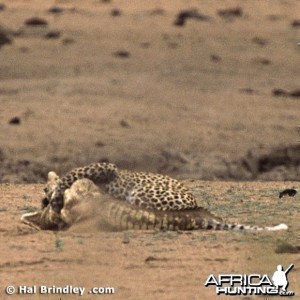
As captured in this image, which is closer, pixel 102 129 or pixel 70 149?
pixel 70 149

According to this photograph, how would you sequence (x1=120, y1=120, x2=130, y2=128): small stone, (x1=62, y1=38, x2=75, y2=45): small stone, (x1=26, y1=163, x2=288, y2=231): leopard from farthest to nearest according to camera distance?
(x1=62, y1=38, x2=75, y2=45): small stone → (x1=120, y1=120, x2=130, y2=128): small stone → (x1=26, y1=163, x2=288, y2=231): leopard

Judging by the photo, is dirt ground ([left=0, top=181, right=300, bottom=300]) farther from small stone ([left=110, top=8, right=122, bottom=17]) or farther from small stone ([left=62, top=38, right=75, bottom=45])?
small stone ([left=110, top=8, right=122, bottom=17])

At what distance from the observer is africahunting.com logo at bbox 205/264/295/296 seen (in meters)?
6.89

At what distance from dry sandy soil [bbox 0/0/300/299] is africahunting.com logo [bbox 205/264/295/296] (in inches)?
2.8

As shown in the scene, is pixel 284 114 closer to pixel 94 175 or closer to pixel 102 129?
pixel 102 129

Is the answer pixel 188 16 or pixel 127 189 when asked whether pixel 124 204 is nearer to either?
pixel 127 189

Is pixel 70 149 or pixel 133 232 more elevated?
pixel 133 232

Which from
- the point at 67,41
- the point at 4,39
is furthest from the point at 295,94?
the point at 67,41

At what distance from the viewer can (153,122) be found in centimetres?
1573

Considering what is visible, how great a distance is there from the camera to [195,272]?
7.30m

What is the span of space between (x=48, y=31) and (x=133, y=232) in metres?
16.2

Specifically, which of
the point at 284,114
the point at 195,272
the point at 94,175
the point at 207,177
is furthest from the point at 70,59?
the point at 195,272

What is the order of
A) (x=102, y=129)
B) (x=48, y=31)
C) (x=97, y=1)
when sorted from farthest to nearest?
(x=97, y=1) → (x=48, y=31) → (x=102, y=129)

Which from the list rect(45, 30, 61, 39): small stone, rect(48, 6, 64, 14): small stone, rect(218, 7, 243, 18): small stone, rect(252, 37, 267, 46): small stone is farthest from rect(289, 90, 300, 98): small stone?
rect(48, 6, 64, 14): small stone
